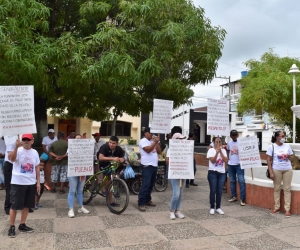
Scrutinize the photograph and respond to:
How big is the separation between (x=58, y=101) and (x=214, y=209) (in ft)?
31.5

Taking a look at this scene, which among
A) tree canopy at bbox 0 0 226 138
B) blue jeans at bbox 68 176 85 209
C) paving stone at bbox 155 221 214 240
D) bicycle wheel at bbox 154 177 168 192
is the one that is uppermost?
tree canopy at bbox 0 0 226 138

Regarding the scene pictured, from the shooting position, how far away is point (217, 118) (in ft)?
25.8

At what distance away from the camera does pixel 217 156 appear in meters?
7.05

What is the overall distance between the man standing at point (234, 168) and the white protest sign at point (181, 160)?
6.27 feet

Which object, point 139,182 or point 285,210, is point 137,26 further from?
point 285,210

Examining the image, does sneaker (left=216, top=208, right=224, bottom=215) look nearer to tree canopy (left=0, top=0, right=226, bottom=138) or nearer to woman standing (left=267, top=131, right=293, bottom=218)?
woman standing (left=267, top=131, right=293, bottom=218)

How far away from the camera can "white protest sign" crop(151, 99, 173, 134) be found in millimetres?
7630

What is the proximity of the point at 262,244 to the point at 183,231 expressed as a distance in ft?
4.19

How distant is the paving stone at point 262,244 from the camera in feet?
17.1

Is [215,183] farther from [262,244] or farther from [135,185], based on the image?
[135,185]

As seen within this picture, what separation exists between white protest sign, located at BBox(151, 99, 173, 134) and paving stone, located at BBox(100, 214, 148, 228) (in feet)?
6.20

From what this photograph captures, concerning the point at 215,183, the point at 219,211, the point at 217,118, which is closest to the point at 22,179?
the point at 215,183

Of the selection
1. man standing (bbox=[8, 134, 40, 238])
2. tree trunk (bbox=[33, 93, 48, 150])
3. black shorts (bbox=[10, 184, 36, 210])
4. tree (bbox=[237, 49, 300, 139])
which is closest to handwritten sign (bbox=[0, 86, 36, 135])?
man standing (bbox=[8, 134, 40, 238])

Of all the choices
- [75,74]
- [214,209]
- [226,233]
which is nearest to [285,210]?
[214,209]
